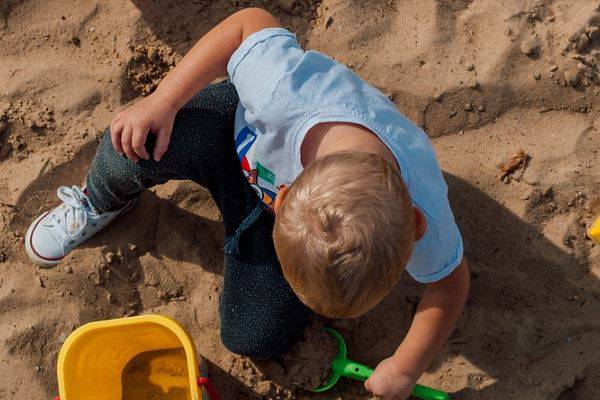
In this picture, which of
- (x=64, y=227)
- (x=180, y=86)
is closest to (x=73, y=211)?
(x=64, y=227)

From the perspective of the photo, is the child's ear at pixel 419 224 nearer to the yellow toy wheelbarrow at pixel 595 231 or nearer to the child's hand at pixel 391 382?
the child's hand at pixel 391 382

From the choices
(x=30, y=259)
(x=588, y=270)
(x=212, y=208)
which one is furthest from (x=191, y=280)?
(x=588, y=270)

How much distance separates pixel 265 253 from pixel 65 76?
30.2 inches

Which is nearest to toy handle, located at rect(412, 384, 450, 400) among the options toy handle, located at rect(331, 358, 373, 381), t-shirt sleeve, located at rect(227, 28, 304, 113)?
toy handle, located at rect(331, 358, 373, 381)

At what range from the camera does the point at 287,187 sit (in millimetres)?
1132

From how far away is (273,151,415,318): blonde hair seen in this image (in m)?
0.96

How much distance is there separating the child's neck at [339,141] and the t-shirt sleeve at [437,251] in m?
0.17

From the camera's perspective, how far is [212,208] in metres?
1.80

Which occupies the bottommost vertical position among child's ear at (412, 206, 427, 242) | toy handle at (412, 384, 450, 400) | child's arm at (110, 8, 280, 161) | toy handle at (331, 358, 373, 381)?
toy handle at (412, 384, 450, 400)

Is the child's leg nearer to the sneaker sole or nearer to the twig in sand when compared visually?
the sneaker sole

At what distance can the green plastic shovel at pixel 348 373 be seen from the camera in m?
1.64

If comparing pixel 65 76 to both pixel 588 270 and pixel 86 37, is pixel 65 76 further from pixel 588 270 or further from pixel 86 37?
pixel 588 270

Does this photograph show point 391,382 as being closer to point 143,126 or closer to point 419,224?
point 419,224

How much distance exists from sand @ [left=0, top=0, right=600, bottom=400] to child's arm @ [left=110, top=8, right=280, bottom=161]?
0.39 m
